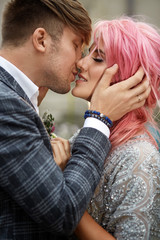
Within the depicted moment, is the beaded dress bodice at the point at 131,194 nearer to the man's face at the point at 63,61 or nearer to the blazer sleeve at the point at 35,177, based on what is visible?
the blazer sleeve at the point at 35,177

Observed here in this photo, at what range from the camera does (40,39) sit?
195 cm

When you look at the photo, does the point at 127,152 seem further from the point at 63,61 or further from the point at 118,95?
the point at 63,61

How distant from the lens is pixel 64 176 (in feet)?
4.68

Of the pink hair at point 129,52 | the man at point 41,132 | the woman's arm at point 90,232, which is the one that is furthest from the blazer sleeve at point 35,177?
the pink hair at point 129,52

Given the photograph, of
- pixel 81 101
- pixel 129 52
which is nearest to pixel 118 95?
pixel 129 52

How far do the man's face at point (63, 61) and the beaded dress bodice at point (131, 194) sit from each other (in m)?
0.61

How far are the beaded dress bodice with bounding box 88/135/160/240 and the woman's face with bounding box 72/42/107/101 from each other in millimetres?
435

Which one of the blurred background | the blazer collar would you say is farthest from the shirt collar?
the blurred background

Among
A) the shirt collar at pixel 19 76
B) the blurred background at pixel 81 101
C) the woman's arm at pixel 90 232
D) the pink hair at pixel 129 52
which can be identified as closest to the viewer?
the woman's arm at pixel 90 232

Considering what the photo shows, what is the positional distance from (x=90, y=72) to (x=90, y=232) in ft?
3.21

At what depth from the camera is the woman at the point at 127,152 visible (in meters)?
1.61

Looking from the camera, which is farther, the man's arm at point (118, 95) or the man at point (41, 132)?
the man's arm at point (118, 95)

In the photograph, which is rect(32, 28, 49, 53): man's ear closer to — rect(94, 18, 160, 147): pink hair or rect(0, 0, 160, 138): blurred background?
rect(94, 18, 160, 147): pink hair

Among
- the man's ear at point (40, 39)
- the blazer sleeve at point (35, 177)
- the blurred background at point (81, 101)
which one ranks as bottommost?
the blurred background at point (81, 101)
